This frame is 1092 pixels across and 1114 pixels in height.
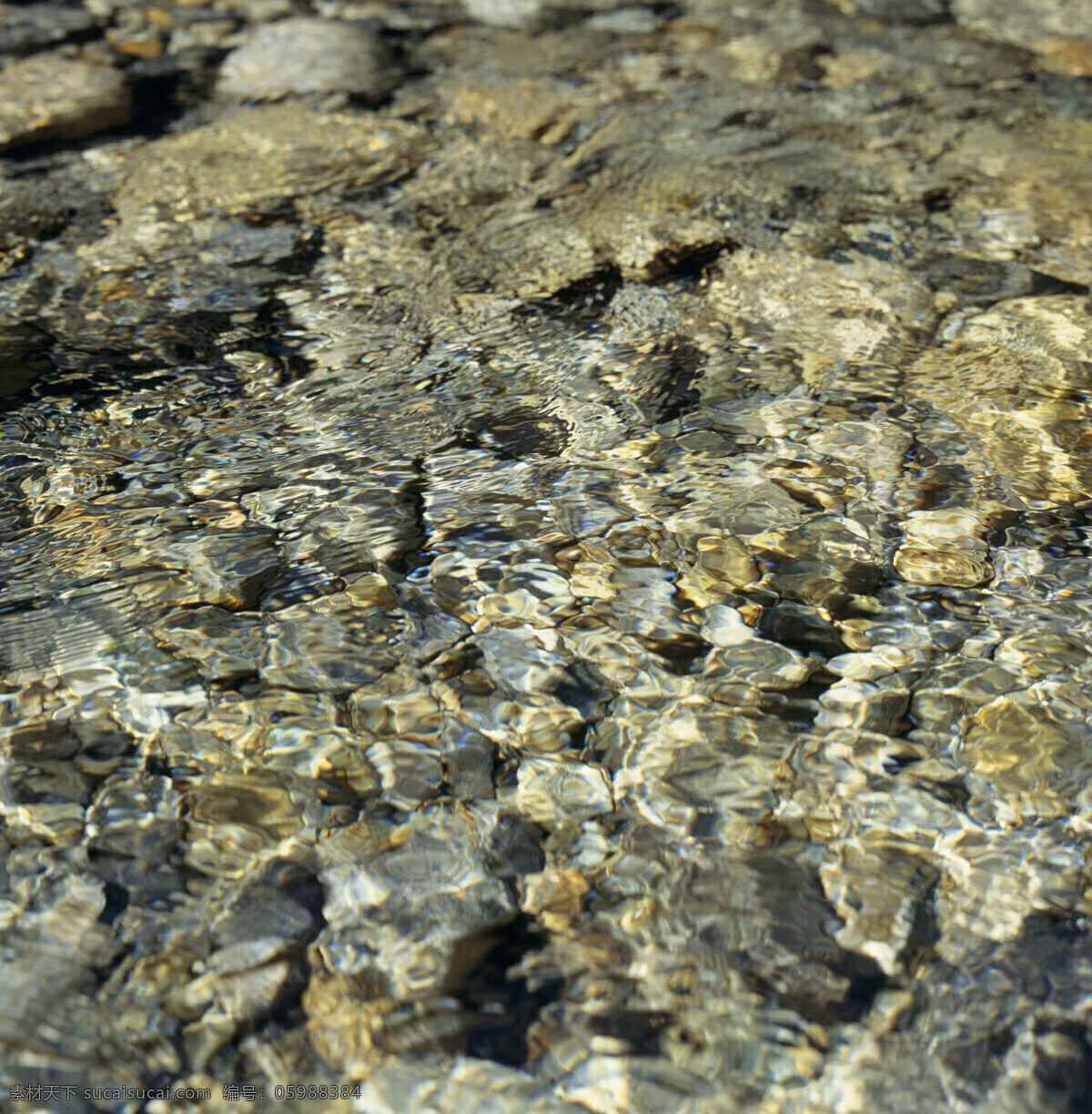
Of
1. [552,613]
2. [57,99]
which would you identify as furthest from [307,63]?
[552,613]

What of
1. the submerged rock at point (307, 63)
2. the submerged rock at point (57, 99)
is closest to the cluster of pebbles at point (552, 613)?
the submerged rock at point (57, 99)

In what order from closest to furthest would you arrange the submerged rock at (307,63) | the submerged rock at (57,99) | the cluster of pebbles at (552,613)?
the cluster of pebbles at (552,613) < the submerged rock at (57,99) < the submerged rock at (307,63)

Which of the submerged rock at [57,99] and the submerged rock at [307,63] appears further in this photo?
the submerged rock at [307,63]

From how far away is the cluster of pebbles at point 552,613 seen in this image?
3.35ft

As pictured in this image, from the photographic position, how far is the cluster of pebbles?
102 cm

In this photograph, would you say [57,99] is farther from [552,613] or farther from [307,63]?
[552,613]

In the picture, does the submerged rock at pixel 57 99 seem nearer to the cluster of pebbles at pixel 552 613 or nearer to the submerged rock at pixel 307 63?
the cluster of pebbles at pixel 552 613

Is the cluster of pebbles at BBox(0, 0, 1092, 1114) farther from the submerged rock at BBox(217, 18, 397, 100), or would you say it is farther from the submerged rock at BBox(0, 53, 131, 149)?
the submerged rock at BBox(217, 18, 397, 100)

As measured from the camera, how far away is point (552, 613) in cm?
144

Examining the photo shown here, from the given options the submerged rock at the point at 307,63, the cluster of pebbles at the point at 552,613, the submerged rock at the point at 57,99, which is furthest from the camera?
the submerged rock at the point at 307,63

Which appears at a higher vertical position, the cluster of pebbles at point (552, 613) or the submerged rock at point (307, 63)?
the submerged rock at point (307, 63)

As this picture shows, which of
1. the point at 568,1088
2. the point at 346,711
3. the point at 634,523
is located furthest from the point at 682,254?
the point at 568,1088

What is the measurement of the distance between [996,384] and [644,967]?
1.33 metres

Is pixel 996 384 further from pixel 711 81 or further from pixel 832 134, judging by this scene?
pixel 711 81
